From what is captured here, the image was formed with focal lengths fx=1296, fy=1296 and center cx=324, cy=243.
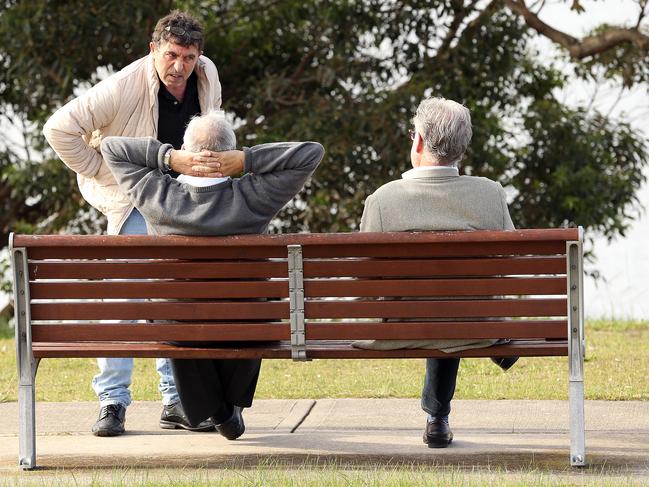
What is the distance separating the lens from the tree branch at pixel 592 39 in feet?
42.6

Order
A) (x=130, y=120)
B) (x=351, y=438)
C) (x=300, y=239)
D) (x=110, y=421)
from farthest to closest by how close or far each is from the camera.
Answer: (x=130, y=120)
(x=110, y=421)
(x=351, y=438)
(x=300, y=239)

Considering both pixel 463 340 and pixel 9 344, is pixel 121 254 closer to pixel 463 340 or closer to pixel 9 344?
pixel 463 340

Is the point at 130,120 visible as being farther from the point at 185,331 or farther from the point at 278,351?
the point at 278,351

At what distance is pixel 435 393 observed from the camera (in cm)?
502

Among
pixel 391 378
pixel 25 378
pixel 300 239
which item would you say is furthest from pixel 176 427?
pixel 391 378

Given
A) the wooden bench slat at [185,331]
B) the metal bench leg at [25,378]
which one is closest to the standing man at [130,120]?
the metal bench leg at [25,378]

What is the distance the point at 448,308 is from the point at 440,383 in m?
0.59

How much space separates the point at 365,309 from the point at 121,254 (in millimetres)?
885

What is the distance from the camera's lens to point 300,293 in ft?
15.0

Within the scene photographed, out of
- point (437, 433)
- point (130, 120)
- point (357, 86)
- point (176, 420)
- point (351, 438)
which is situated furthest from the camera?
point (357, 86)

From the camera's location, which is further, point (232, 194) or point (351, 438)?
point (351, 438)

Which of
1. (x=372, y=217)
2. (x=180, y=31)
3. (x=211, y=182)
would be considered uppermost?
(x=180, y=31)

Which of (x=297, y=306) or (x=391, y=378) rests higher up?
(x=297, y=306)

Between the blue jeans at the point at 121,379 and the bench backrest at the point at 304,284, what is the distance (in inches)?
37.4
